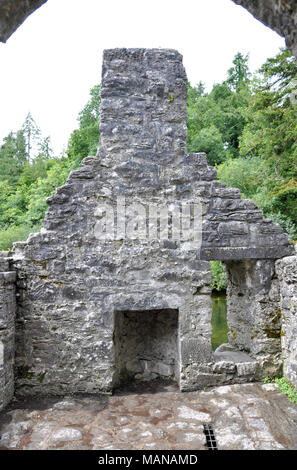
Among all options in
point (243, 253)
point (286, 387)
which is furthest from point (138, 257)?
point (286, 387)

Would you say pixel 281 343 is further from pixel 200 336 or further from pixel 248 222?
pixel 248 222

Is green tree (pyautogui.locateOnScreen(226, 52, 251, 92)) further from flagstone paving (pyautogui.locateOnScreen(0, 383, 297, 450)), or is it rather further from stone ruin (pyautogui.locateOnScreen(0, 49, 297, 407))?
flagstone paving (pyautogui.locateOnScreen(0, 383, 297, 450))

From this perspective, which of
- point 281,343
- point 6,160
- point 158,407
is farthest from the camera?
point 6,160

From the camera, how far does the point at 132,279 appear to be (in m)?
4.50


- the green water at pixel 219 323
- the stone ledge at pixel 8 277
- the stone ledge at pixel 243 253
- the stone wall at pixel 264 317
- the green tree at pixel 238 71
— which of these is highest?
the green tree at pixel 238 71

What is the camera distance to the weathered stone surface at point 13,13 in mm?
1726

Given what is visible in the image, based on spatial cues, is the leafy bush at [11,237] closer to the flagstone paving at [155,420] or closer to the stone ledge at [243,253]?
the flagstone paving at [155,420]

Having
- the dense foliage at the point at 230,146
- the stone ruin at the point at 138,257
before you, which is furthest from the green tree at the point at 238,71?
the stone ruin at the point at 138,257

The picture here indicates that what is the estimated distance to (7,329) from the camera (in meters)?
4.10

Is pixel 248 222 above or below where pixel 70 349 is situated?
above

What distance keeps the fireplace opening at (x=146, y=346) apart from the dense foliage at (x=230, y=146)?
6.34 m

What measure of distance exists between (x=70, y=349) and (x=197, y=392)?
1.69 meters

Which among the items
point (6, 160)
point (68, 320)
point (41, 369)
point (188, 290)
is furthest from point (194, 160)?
point (6, 160)

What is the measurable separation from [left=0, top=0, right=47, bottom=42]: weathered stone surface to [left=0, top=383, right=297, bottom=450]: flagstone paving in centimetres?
324
